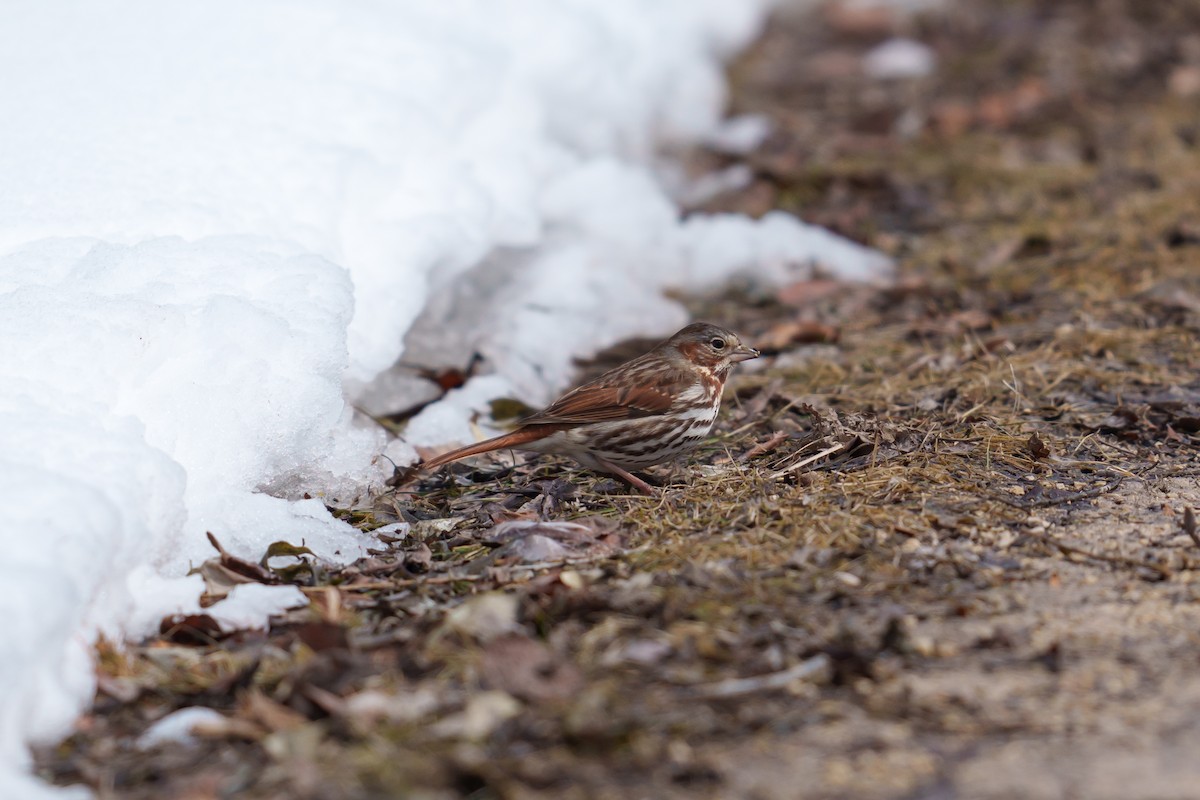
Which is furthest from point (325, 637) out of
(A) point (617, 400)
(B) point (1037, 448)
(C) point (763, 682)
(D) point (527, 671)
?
(B) point (1037, 448)

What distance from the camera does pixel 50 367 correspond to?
3.88 m

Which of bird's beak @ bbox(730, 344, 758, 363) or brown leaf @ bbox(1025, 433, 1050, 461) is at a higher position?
bird's beak @ bbox(730, 344, 758, 363)

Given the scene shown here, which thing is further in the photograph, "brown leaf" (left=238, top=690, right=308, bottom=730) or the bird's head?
the bird's head

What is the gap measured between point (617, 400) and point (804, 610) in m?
1.72

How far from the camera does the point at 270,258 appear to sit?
480 cm

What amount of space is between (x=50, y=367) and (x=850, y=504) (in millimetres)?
2539

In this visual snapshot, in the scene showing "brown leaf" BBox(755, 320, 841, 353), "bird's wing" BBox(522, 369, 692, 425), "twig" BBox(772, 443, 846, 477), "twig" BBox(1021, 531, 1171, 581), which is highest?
"bird's wing" BBox(522, 369, 692, 425)

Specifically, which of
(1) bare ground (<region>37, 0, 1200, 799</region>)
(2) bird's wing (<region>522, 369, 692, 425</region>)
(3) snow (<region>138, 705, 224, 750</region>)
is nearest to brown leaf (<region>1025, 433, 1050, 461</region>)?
(1) bare ground (<region>37, 0, 1200, 799</region>)

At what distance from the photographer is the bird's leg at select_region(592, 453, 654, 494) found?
15.2 ft

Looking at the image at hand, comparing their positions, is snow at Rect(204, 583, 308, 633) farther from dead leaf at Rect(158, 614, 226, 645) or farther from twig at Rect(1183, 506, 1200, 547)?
twig at Rect(1183, 506, 1200, 547)

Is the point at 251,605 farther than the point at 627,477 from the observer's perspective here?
No

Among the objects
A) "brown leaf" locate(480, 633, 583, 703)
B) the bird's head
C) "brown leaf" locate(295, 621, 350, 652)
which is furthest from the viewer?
the bird's head

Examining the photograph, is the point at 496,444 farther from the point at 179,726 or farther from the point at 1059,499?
the point at 1059,499

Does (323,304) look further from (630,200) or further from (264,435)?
(630,200)
